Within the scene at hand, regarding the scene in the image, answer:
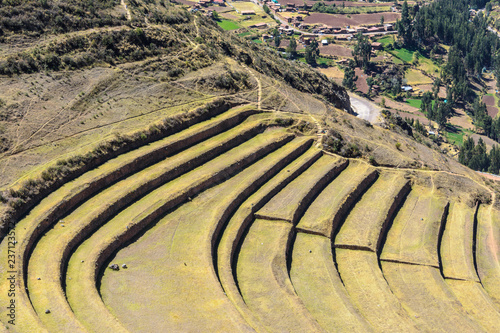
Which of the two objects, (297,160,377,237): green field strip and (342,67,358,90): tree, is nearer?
(297,160,377,237): green field strip

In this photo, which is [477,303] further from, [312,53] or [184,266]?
Answer: [312,53]

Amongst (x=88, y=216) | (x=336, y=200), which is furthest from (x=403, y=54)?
(x=88, y=216)

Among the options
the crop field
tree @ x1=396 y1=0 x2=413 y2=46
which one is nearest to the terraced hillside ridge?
the crop field

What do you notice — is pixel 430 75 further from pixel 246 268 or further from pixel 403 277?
pixel 246 268

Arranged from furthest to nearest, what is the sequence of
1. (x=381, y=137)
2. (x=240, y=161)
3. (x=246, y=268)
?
1. (x=381, y=137)
2. (x=240, y=161)
3. (x=246, y=268)

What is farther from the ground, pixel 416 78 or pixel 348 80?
pixel 348 80

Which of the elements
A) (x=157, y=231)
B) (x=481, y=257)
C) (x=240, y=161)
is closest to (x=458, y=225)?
(x=481, y=257)

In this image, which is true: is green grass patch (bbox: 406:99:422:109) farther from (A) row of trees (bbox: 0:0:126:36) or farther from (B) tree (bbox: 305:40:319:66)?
(A) row of trees (bbox: 0:0:126:36)
